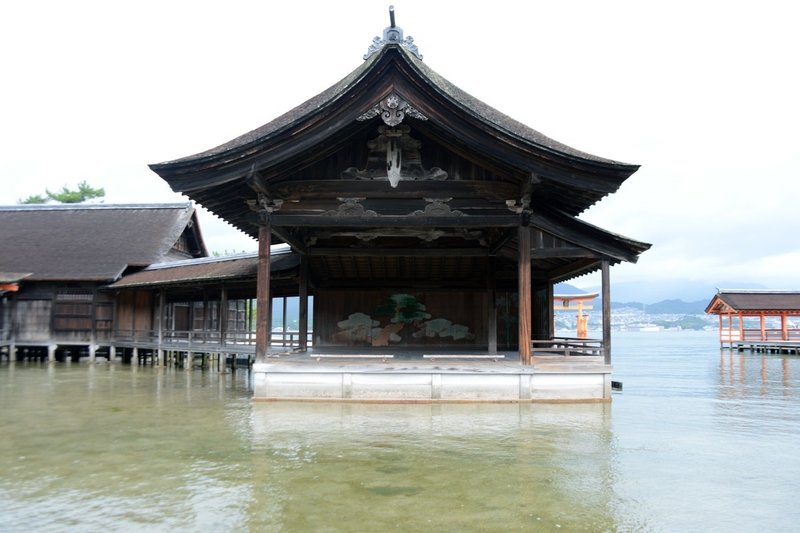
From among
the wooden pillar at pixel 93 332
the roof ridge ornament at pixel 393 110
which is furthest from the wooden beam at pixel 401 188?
the wooden pillar at pixel 93 332

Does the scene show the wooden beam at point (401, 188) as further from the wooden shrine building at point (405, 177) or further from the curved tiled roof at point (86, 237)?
the curved tiled roof at point (86, 237)

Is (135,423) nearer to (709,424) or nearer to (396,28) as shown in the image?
(396,28)

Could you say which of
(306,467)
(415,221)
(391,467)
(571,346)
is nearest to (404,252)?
(415,221)

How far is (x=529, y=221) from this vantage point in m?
13.1

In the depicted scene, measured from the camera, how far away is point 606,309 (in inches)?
553

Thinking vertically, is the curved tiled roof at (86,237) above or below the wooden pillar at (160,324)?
above

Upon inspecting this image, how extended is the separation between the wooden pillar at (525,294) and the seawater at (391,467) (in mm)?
1220

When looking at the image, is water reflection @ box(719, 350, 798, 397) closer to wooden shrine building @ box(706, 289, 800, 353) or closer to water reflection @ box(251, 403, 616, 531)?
water reflection @ box(251, 403, 616, 531)

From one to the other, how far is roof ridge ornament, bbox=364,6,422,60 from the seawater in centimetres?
721

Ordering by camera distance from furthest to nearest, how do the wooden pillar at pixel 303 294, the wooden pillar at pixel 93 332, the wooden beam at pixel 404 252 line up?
the wooden pillar at pixel 93 332, the wooden pillar at pixel 303 294, the wooden beam at pixel 404 252

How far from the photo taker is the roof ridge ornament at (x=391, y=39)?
39.5 feet

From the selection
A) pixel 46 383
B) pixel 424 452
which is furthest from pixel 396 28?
pixel 46 383

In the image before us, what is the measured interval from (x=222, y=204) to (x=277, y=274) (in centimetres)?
555

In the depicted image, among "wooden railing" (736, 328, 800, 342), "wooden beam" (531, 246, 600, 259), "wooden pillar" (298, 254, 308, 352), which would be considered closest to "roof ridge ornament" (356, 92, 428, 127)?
"wooden beam" (531, 246, 600, 259)
